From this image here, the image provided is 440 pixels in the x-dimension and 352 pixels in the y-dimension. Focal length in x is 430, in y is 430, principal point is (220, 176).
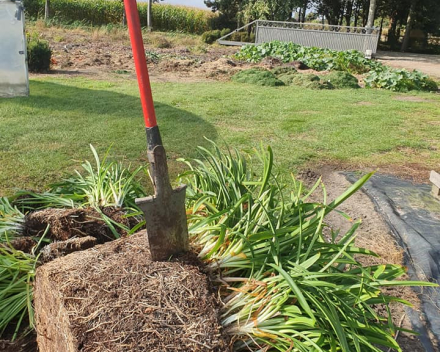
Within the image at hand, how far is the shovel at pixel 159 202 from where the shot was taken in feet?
5.49

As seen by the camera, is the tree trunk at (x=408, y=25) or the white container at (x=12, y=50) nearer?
the white container at (x=12, y=50)

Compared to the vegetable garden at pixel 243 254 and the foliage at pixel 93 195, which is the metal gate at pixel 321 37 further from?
the foliage at pixel 93 195

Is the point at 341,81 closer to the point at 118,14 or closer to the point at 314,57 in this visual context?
the point at 314,57

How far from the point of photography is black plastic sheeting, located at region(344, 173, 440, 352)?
2.52 m

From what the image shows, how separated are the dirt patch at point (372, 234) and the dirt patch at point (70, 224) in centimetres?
128

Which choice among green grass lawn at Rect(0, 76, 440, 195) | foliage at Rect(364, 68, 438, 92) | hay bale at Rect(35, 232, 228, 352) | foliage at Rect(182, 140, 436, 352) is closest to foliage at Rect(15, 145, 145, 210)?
foliage at Rect(182, 140, 436, 352)

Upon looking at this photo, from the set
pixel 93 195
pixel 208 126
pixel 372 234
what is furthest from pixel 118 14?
pixel 93 195

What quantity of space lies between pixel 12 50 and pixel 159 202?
5.30m

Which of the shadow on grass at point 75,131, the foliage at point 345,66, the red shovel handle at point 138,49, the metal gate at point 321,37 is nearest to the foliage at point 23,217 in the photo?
the red shovel handle at point 138,49

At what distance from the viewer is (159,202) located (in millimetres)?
1721

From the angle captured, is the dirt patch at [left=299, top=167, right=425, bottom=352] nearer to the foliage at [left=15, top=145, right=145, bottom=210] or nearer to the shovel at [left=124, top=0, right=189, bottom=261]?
the shovel at [left=124, top=0, right=189, bottom=261]

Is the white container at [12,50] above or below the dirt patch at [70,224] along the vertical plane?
above

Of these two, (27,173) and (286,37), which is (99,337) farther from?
(286,37)

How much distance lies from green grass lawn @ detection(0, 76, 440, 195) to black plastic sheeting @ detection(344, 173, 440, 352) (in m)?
1.01
